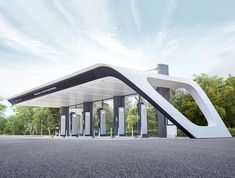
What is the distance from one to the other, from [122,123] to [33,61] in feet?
33.3

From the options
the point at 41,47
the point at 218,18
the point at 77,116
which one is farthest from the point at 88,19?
the point at 77,116

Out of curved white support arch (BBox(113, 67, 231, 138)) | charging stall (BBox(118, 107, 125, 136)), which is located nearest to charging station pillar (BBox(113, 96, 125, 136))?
charging stall (BBox(118, 107, 125, 136))

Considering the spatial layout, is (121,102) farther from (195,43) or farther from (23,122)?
(23,122)

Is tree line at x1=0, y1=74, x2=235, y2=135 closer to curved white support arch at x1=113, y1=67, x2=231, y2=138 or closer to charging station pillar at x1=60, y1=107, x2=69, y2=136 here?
curved white support arch at x1=113, y1=67, x2=231, y2=138

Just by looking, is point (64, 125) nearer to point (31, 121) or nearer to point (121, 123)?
point (121, 123)

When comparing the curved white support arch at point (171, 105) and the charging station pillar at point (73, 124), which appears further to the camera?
the charging station pillar at point (73, 124)

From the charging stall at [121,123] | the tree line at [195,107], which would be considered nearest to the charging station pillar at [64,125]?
the tree line at [195,107]

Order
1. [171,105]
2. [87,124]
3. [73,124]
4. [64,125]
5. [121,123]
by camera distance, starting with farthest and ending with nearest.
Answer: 1. [64,125]
2. [73,124]
3. [87,124]
4. [121,123]
5. [171,105]

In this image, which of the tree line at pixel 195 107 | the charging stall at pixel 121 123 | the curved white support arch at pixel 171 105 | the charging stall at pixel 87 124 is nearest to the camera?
the curved white support arch at pixel 171 105

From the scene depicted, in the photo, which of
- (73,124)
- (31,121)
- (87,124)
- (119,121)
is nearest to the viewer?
(119,121)

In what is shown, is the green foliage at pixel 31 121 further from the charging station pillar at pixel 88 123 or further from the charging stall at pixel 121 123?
the charging stall at pixel 121 123

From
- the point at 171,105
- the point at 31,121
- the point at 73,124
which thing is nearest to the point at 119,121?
the point at 73,124

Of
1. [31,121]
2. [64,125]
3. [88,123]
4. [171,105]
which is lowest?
[64,125]

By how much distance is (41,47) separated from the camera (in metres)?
25.3
